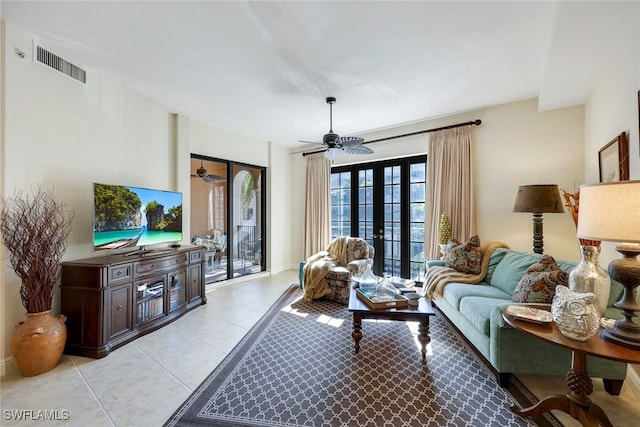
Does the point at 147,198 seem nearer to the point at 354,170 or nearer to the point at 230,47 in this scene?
the point at 230,47

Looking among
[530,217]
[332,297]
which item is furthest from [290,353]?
[530,217]

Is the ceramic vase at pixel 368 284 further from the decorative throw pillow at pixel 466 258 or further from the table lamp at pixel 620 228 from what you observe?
the table lamp at pixel 620 228

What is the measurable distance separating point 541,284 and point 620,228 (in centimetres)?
107

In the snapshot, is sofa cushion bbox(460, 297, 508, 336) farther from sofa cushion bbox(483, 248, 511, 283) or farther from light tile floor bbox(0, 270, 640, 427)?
sofa cushion bbox(483, 248, 511, 283)

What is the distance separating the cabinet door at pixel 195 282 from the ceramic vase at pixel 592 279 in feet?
12.8

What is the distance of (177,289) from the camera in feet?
11.0

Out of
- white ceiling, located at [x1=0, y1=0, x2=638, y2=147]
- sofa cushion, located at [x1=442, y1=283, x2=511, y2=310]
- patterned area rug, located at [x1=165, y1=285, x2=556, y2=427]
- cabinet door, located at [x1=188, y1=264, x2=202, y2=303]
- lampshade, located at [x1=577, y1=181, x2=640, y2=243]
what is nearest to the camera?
lampshade, located at [x1=577, y1=181, x2=640, y2=243]

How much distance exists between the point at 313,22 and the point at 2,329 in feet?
11.9

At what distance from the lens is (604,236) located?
48.3 inches

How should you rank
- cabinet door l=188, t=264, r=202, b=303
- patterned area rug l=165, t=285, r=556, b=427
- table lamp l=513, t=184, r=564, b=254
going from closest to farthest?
patterned area rug l=165, t=285, r=556, b=427 → table lamp l=513, t=184, r=564, b=254 → cabinet door l=188, t=264, r=202, b=303

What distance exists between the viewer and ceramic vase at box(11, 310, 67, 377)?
2.09 m

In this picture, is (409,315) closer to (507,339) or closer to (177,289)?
(507,339)

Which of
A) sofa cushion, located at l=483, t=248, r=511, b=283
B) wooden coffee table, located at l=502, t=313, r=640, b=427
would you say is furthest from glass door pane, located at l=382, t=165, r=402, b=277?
wooden coffee table, located at l=502, t=313, r=640, b=427

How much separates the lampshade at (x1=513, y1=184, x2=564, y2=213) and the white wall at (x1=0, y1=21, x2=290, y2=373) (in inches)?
183
